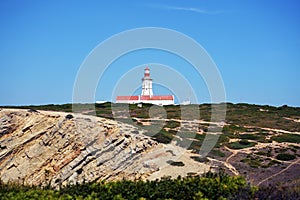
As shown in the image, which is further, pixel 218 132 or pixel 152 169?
pixel 218 132

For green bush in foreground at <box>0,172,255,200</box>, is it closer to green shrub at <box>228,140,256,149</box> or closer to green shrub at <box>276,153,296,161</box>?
green shrub at <box>276,153,296,161</box>

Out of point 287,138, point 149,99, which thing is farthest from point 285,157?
point 149,99

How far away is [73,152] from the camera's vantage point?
21469 mm

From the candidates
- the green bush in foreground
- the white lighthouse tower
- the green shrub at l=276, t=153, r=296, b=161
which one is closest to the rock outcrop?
the green shrub at l=276, t=153, r=296, b=161

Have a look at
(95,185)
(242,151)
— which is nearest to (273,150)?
(242,151)

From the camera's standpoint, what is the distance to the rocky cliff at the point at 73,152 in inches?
822

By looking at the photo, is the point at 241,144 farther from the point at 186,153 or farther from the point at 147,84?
the point at 147,84

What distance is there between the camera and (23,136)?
22188 millimetres

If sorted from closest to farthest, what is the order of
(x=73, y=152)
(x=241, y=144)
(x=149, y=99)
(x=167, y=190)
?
(x=167, y=190) < (x=73, y=152) < (x=241, y=144) < (x=149, y=99)

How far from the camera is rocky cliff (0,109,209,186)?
20875 millimetres

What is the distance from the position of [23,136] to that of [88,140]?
375 centimetres

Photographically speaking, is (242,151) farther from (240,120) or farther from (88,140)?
(240,120)

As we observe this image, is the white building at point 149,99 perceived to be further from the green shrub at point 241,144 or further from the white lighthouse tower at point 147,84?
the green shrub at point 241,144

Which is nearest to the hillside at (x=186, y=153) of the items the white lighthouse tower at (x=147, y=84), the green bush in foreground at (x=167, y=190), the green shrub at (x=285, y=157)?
the green shrub at (x=285, y=157)
